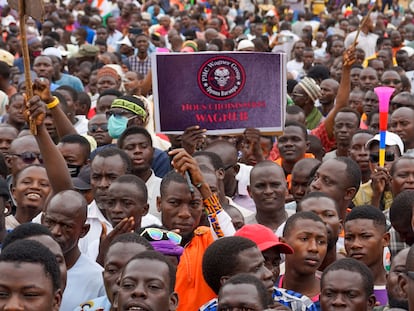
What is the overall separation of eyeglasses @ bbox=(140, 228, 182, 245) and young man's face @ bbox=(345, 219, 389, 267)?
96 cm

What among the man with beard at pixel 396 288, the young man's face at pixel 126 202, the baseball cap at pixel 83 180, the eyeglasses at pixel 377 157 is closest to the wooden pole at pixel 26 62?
the young man's face at pixel 126 202

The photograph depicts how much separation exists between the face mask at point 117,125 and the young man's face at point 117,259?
3.50 m

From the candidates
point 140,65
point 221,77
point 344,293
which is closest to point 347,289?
point 344,293

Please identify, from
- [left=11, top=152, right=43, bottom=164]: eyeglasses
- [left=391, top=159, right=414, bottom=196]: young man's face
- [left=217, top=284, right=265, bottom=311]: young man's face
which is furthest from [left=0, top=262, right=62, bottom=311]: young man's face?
[left=11, top=152, right=43, bottom=164]: eyeglasses

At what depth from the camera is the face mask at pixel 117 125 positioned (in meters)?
9.15

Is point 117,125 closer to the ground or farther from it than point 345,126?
farther from it

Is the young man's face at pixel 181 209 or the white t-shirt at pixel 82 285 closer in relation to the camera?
the white t-shirt at pixel 82 285

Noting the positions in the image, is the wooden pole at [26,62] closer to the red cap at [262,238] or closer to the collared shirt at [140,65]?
the red cap at [262,238]

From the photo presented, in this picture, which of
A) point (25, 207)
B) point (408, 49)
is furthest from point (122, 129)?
point (408, 49)

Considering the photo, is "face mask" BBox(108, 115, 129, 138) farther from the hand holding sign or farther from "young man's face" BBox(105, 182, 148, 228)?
the hand holding sign

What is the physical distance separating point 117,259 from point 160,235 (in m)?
0.52

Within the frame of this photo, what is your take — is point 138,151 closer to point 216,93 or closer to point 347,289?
point 216,93

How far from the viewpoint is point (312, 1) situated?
27469mm

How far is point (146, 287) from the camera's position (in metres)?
5.11
